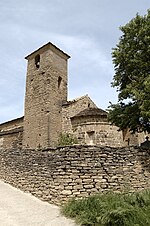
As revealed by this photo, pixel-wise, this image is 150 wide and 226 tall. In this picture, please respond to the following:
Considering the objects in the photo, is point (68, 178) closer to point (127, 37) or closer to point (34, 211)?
point (34, 211)

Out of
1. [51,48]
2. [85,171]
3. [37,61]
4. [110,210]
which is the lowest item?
[110,210]

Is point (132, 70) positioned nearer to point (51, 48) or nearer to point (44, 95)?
point (44, 95)

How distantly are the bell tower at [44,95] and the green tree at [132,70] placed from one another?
9.01 metres

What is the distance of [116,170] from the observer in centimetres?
912

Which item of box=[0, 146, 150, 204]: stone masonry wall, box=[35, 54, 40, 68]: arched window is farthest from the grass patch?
box=[35, 54, 40, 68]: arched window

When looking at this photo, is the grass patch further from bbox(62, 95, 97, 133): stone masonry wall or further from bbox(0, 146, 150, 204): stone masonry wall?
bbox(62, 95, 97, 133): stone masonry wall

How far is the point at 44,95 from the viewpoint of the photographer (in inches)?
833

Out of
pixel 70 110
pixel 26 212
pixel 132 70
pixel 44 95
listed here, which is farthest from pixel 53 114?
pixel 26 212

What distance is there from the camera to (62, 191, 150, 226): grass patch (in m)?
6.15

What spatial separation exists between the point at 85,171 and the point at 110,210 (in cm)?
232

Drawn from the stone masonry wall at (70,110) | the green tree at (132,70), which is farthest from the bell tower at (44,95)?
the green tree at (132,70)

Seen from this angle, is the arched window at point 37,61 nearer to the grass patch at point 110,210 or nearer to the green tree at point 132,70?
the green tree at point 132,70

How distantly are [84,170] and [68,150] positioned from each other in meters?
0.91

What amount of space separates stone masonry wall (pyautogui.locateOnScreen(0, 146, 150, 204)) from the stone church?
8.12 m
